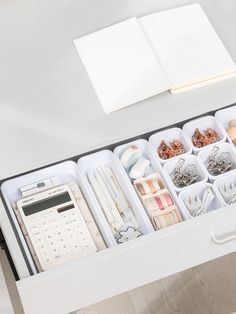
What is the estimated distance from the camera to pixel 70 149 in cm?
112

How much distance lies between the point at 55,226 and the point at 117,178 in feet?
0.57

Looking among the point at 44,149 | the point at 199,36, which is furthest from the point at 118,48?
the point at 44,149

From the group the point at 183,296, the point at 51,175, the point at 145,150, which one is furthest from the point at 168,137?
the point at 183,296

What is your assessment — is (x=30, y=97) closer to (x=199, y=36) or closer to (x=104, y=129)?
(x=104, y=129)

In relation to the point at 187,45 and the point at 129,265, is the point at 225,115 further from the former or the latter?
the point at 129,265

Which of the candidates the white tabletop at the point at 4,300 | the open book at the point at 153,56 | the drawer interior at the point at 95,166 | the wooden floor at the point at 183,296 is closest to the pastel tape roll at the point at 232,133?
the drawer interior at the point at 95,166

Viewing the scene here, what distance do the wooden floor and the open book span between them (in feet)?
1.99

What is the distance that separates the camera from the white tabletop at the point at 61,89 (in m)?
1.12

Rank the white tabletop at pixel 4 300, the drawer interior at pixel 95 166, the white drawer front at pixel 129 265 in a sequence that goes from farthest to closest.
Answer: the white tabletop at pixel 4 300 < the drawer interior at pixel 95 166 < the white drawer front at pixel 129 265

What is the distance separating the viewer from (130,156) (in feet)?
3.87

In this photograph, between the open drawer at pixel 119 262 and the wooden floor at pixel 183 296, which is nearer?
the open drawer at pixel 119 262

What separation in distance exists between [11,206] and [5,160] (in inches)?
4.0

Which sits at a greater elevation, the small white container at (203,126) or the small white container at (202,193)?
the small white container at (203,126)

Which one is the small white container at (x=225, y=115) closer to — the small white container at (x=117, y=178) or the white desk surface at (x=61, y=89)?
the white desk surface at (x=61, y=89)
